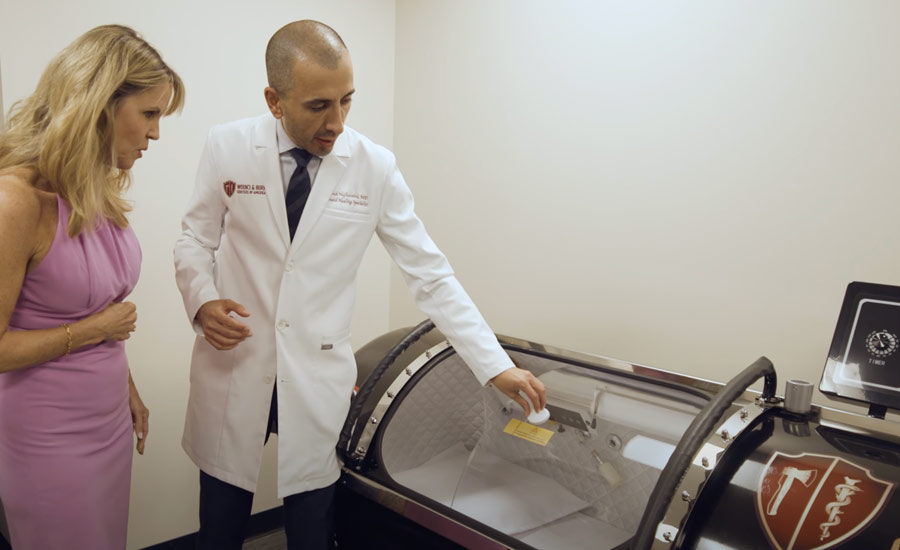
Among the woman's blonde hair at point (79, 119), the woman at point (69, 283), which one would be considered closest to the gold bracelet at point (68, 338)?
the woman at point (69, 283)

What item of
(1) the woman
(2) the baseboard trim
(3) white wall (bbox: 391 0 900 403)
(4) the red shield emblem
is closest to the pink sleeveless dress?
(1) the woman

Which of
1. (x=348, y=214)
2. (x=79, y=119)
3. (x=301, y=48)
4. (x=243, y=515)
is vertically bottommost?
(x=243, y=515)

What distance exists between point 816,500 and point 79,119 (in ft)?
5.08

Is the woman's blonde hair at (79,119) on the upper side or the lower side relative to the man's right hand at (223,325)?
upper

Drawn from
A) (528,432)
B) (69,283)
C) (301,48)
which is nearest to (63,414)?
(69,283)

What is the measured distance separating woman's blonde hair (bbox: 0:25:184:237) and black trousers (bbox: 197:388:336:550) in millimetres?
644

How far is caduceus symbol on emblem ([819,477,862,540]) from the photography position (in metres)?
1.07

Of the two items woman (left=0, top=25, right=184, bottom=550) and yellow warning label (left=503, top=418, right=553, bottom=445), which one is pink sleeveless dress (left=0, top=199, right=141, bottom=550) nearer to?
woman (left=0, top=25, right=184, bottom=550)

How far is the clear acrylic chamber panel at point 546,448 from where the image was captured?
158cm

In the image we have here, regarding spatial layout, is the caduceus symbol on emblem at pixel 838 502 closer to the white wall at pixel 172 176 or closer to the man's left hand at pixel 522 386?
the man's left hand at pixel 522 386

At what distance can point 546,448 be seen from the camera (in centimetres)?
179

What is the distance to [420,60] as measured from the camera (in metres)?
2.81

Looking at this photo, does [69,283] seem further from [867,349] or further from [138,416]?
[867,349]

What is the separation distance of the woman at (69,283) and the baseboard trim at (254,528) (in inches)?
45.8
